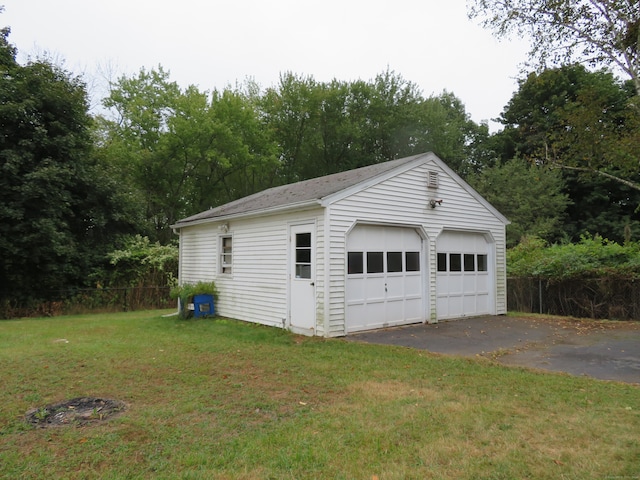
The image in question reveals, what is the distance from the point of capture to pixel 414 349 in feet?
24.5

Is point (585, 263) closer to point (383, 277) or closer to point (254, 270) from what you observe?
point (383, 277)

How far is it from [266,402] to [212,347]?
344 cm

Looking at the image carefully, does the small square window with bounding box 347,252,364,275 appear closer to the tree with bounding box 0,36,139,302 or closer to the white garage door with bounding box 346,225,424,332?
the white garage door with bounding box 346,225,424,332

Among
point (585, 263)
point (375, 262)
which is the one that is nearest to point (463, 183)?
point (375, 262)

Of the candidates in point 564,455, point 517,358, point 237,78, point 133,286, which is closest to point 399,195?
point 517,358

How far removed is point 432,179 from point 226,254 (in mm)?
6103

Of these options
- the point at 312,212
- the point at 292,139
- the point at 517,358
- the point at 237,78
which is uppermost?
the point at 237,78

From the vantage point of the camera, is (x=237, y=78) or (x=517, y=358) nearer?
(x=517, y=358)

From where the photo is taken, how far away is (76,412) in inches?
168

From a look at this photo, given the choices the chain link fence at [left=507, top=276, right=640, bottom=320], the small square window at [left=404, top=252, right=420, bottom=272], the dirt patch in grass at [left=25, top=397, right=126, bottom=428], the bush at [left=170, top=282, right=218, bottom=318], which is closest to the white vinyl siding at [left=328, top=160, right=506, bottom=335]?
the small square window at [left=404, top=252, right=420, bottom=272]

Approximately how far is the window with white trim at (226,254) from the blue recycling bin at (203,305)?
89 cm

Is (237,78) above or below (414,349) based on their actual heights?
above

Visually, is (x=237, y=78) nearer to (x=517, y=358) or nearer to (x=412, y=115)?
(x=412, y=115)

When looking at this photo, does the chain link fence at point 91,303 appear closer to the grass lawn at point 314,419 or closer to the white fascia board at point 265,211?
the white fascia board at point 265,211
